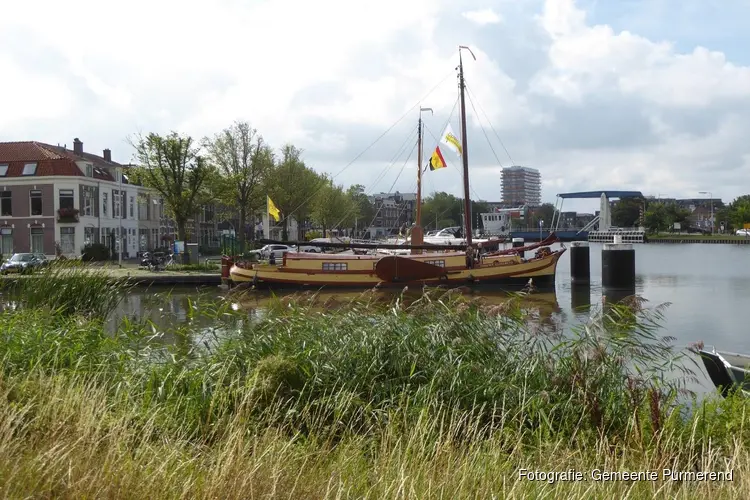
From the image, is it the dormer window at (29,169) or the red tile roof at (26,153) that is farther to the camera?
the red tile roof at (26,153)

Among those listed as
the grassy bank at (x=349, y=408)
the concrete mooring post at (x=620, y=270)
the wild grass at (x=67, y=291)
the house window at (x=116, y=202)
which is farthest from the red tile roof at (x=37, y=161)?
the grassy bank at (x=349, y=408)

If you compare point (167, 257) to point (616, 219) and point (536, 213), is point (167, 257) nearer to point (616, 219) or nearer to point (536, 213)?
point (616, 219)

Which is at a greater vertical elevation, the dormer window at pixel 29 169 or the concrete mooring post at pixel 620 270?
the dormer window at pixel 29 169

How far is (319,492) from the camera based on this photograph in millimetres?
4660

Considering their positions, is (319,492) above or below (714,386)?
above

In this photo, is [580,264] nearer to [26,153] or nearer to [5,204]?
[5,204]

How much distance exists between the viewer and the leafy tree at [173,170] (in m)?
45.5

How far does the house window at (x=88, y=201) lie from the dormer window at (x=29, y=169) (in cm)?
351

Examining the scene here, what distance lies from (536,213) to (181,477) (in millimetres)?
172451

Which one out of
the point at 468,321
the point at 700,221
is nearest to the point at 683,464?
the point at 468,321

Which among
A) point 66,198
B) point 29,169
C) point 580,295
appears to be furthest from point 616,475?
point 29,169

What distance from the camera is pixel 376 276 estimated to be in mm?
36250

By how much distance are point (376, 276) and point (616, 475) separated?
3086 cm

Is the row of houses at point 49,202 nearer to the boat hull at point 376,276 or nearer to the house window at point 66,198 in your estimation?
the house window at point 66,198
